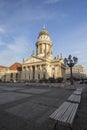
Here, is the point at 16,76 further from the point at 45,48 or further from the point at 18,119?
the point at 18,119

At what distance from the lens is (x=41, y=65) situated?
70562 mm

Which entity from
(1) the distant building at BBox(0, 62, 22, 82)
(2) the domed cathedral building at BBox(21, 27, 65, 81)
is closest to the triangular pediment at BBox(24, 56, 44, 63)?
(2) the domed cathedral building at BBox(21, 27, 65, 81)

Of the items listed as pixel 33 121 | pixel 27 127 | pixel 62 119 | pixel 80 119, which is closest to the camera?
pixel 62 119

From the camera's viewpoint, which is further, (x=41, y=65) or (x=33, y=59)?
(x=33, y=59)

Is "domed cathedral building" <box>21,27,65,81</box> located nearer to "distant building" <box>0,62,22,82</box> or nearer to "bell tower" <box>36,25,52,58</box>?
"bell tower" <box>36,25,52,58</box>

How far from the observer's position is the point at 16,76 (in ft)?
289

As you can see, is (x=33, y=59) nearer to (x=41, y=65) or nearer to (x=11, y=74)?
(x=41, y=65)

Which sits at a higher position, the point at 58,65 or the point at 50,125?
the point at 58,65

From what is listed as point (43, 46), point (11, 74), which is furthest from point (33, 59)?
point (11, 74)

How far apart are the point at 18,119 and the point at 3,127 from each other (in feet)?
3.23

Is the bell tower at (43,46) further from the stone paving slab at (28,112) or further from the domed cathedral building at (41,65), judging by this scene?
the stone paving slab at (28,112)

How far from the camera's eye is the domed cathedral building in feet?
230

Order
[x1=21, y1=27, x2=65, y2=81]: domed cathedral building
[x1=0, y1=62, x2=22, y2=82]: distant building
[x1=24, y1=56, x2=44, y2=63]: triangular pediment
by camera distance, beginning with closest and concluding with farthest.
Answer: [x1=21, y1=27, x2=65, y2=81]: domed cathedral building < [x1=24, y1=56, x2=44, y2=63]: triangular pediment < [x1=0, y1=62, x2=22, y2=82]: distant building

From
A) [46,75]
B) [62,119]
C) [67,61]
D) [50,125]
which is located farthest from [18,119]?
[46,75]
